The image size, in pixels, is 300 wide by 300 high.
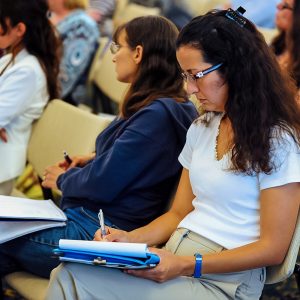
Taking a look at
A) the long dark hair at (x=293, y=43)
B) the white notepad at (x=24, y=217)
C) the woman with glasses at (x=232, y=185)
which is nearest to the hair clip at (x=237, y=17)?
the woman with glasses at (x=232, y=185)

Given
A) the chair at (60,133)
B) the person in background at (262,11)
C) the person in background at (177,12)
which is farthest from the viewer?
the person in background at (177,12)

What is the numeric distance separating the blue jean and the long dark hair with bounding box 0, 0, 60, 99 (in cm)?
78

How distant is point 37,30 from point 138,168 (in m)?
0.93

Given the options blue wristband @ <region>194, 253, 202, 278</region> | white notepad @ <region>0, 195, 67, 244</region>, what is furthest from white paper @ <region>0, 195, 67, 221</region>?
blue wristband @ <region>194, 253, 202, 278</region>

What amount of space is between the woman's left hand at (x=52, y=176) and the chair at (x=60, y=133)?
15cm

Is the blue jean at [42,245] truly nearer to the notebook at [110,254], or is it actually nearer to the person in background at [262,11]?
the notebook at [110,254]

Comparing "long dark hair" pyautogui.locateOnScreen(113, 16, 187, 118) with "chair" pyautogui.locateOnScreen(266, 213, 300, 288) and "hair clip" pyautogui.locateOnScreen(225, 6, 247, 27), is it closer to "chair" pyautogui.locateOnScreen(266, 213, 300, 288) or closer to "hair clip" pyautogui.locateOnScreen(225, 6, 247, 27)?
"hair clip" pyautogui.locateOnScreen(225, 6, 247, 27)

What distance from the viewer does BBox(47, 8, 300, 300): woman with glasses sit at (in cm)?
146

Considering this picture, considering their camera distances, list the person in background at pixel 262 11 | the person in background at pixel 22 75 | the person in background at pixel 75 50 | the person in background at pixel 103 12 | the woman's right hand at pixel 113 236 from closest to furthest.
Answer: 1. the woman's right hand at pixel 113 236
2. the person in background at pixel 22 75
3. the person in background at pixel 75 50
4. the person in background at pixel 262 11
5. the person in background at pixel 103 12

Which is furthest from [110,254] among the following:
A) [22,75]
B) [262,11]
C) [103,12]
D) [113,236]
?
[103,12]

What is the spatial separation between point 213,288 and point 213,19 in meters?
0.63

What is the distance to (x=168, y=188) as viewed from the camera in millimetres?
1905

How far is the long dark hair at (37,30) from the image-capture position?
2441mm

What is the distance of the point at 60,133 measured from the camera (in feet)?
7.58
